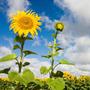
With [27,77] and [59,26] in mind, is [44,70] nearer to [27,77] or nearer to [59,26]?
[59,26]

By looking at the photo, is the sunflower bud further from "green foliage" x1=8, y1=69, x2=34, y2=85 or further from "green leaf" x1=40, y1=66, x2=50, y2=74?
"green foliage" x1=8, y1=69, x2=34, y2=85

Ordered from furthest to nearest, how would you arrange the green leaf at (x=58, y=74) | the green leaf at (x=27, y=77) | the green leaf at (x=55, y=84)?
the green leaf at (x=58, y=74), the green leaf at (x=55, y=84), the green leaf at (x=27, y=77)

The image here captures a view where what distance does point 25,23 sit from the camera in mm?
4008

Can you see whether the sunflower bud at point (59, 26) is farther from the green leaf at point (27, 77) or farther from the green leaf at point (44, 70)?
the green leaf at point (27, 77)

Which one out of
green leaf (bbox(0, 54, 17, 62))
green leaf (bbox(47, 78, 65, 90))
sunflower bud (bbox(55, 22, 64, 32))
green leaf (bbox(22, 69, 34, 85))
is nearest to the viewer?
green leaf (bbox(22, 69, 34, 85))

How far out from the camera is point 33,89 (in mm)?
4016

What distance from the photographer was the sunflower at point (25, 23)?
13.1 feet

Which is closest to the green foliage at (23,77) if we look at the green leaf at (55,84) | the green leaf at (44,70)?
the green leaf at (55,84)

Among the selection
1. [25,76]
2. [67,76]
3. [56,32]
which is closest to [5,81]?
[67,76]

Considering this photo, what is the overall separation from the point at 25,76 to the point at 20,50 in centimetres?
37

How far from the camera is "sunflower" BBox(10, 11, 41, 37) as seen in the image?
398cm

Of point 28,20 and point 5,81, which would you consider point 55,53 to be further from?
point 5,81

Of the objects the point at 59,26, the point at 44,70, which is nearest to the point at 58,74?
the point at 44,70

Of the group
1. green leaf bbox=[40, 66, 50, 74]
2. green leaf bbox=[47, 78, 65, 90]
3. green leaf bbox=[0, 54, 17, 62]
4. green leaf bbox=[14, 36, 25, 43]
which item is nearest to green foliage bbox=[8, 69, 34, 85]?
green leaf bbox=[0, 54, 17, 62]
